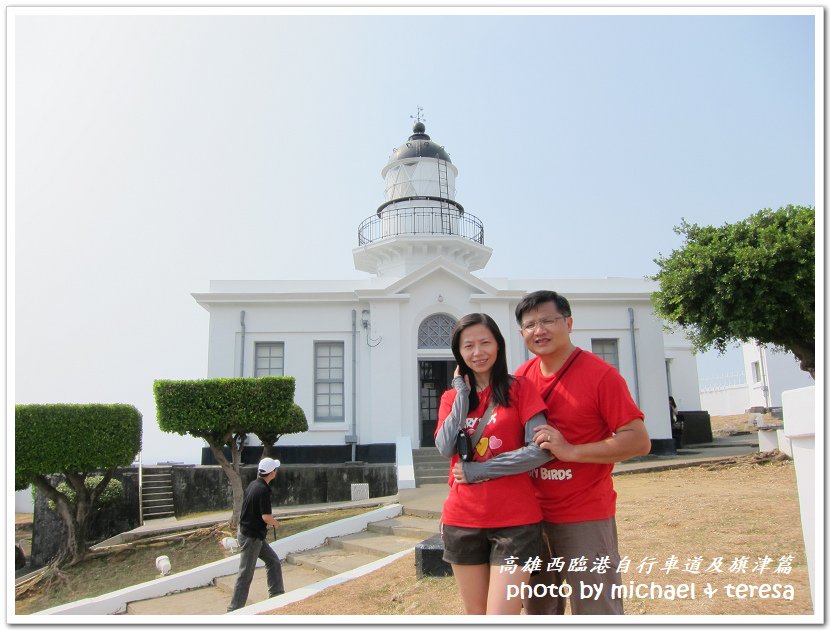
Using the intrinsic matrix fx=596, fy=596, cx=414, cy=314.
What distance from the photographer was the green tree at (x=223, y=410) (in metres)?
10.2

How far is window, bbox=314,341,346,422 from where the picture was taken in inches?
602

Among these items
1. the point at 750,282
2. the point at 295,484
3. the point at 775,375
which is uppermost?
the point at 750,282

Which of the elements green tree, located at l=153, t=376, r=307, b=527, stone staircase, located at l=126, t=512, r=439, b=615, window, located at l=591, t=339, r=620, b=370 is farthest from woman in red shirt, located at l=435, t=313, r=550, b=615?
window, located at l=591, t=339, r=620, b=370

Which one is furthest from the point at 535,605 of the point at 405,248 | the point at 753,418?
the point at 753,418

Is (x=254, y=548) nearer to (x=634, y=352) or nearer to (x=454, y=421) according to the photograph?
(x=454, y=421)

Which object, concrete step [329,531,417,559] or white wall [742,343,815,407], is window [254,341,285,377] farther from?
white wall [742,343,815,407]

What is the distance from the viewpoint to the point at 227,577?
24.2ft

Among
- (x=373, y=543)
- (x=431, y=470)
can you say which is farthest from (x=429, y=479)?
(x=373, y=543)

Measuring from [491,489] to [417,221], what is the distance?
16.0m

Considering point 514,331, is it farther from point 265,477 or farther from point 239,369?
point 265,477

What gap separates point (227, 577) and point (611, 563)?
6118 mm

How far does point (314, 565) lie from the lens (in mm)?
7246

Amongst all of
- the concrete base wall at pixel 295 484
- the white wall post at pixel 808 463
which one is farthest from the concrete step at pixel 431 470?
the white wall post at pixel 808 463

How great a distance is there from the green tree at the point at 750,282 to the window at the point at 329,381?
7.97m
